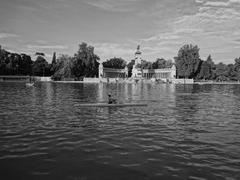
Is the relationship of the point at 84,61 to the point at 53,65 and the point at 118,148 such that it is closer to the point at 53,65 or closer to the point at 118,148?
the point at 53,65

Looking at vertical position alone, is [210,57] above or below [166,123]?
above

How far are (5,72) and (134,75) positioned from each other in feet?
240

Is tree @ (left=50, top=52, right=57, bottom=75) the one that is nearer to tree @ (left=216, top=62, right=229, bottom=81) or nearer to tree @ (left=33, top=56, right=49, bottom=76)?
tree @ (left=33, top=56, right=49, bottom=76)

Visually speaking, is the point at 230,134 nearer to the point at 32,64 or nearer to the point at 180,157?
the point at 180,157

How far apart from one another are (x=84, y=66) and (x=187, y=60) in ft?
192

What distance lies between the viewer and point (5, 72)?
13338 cm

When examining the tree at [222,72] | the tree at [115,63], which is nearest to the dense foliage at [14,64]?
the tree at [115,63]

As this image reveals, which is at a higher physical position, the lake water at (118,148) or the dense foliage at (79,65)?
the dense foliage at (79,65)

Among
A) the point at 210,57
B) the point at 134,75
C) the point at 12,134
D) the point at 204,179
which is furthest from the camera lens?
the point at 210,57

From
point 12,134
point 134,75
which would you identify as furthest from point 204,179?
point 134,75

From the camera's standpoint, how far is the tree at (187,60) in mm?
137125

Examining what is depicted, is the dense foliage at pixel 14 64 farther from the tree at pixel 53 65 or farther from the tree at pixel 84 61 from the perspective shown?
the tree at pixel 84 61

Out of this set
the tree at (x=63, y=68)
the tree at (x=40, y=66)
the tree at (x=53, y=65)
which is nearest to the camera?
the tree at (x=63, y=68)

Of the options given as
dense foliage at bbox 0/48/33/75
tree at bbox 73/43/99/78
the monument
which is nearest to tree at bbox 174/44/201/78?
the monument
